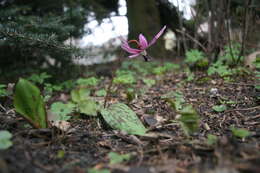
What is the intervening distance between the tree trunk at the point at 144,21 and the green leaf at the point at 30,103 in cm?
530

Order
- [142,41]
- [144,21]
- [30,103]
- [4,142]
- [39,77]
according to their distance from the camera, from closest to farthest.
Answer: [4,142]
[30,103]
[142,41]
[39,77]
[144,21]

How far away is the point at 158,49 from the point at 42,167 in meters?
5.86

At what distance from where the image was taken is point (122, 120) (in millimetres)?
1552

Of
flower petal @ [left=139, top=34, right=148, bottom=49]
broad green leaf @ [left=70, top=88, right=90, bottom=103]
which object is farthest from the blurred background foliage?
broad green leaf @ [left=70, top=88, right=90, bottom=103]

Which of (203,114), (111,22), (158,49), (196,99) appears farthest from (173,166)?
(158,49)

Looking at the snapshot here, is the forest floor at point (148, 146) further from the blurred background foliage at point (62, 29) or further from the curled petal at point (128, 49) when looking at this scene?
the blurred background foliage at point (62, 29)

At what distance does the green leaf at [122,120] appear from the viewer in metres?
1.48

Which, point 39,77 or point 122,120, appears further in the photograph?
point 39,77

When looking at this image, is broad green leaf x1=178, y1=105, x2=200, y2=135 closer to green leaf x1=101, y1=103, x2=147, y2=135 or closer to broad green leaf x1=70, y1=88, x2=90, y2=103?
green leaf x1=101, y1=103, x2=147, y2=135

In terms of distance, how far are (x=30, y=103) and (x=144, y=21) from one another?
576cm

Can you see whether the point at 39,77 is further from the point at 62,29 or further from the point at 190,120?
the point at 190,120

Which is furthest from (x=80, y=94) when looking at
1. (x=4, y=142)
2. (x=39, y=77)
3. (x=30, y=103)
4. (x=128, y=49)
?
(x=39, y=77)

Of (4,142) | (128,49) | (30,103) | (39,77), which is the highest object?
(128,49)

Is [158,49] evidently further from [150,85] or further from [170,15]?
[150,85]
